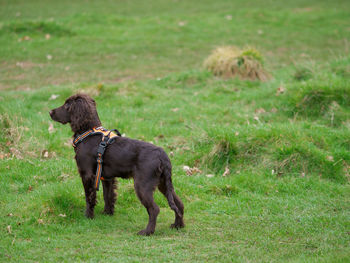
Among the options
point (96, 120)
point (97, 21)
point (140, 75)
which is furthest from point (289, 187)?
point (97, 21)

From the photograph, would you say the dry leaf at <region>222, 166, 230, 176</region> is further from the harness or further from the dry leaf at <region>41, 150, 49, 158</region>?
the dry leaf at <region>41, 150, 49, 158</region>

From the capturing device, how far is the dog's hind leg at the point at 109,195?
5867mm

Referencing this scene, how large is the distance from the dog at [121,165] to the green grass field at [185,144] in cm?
30

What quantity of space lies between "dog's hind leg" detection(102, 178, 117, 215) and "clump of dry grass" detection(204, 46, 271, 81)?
6983mm

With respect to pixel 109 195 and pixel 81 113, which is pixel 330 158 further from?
pixel 81 113

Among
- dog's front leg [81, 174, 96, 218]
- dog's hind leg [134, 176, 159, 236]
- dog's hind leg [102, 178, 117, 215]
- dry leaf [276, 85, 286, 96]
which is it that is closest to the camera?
dog's hind leg [134, 176, 159, 236]

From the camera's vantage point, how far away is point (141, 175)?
209 inches

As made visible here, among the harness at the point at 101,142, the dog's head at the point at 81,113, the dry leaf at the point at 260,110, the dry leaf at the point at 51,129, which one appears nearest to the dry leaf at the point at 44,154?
the dry leaf at the point at 51,129

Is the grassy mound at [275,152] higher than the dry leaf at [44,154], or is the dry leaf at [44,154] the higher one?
the dry leaf at [44,154]

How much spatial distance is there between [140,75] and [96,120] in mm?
7227

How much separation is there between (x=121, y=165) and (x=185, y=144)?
2.84 meters

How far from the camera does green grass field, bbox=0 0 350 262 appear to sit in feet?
Answer: 16.7

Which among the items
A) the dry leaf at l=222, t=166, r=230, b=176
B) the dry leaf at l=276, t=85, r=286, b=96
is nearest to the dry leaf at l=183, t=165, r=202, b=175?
the dry leaf at l=222, t=166, r=230, b=176

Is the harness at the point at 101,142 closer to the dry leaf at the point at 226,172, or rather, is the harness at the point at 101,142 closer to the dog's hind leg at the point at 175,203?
the dog's hind leg at the point at 175,203
